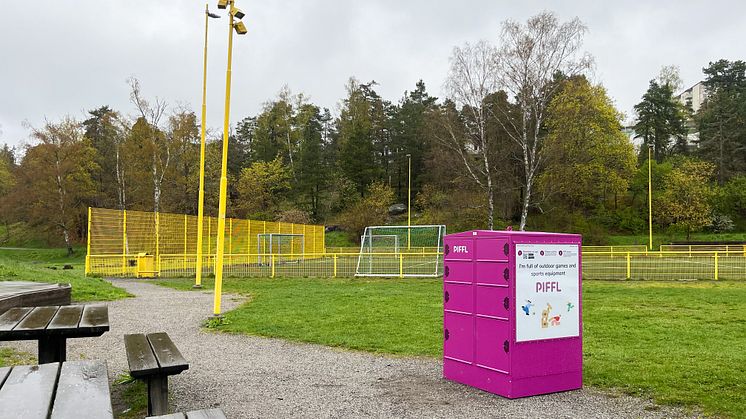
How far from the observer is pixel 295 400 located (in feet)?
17.2

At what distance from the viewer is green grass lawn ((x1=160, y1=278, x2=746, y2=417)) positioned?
5609mm

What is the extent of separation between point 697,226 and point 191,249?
47291 mm

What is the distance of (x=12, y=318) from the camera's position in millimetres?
5168

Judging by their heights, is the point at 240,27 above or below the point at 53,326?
above

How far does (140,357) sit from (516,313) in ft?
10.9

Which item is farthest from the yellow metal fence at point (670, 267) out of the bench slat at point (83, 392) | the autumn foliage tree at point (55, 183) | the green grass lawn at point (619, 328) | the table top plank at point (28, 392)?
the autumn foliage tree at point (55, 183)

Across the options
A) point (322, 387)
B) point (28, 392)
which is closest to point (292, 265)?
point (322, 387)

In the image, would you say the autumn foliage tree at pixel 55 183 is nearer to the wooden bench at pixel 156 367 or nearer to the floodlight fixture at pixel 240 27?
the floodlight fixture at pixel 240 27

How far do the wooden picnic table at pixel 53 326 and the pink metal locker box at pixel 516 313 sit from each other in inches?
134

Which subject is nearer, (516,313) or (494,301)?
(516,313)

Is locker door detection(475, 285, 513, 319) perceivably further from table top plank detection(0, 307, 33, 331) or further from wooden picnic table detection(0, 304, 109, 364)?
table top plank detection(0, 307, 33, 331)

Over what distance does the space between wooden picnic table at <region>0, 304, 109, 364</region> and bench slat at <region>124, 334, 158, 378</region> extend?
28 centimetres

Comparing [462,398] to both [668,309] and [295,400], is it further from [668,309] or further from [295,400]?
[668,309]

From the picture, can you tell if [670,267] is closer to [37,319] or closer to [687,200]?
[37,319]
